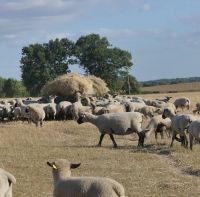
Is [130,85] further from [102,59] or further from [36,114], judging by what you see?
[36,114]

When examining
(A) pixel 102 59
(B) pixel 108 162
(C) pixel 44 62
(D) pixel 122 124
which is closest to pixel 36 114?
(D) pixel 122 124

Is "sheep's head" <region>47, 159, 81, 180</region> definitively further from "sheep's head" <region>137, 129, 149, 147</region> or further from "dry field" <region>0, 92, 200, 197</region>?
"sheep's head" <region>137, 129, 149, 147</region>

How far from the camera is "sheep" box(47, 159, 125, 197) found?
30.9 feet

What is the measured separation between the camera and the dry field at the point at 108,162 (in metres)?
13.5

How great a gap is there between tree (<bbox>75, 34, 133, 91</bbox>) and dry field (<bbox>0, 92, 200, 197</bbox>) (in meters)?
56.0

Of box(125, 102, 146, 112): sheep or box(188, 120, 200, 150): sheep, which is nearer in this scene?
box(188, 120, 200, 150): sheep

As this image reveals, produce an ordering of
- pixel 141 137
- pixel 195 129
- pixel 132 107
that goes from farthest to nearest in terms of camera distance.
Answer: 1. pixel 132 107
2. pixel 141 137
3. pixel 195 129

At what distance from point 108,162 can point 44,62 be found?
243 ft

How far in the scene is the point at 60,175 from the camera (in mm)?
10438

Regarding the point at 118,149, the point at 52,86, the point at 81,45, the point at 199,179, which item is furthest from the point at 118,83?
the point at 199,179

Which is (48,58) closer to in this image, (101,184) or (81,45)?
(81,45)

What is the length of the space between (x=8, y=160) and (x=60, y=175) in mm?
7945

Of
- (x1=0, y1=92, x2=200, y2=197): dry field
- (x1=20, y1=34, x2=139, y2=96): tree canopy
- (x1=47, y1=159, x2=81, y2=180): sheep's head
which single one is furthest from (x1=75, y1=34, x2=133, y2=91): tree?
(x1=47, y1=159, x2=81, y2=180): sheep's head

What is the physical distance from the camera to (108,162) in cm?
1747
